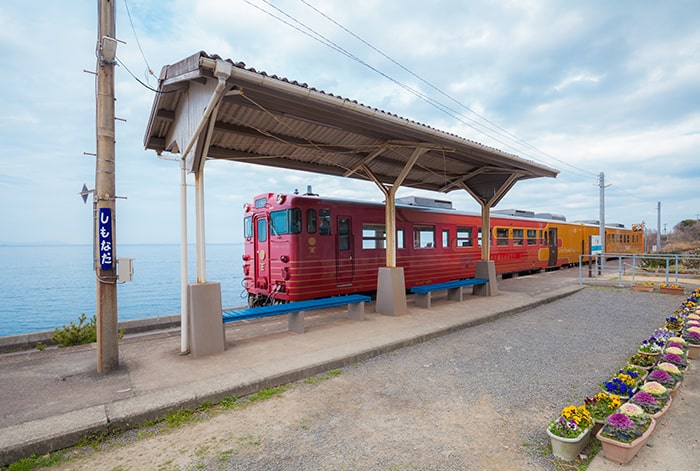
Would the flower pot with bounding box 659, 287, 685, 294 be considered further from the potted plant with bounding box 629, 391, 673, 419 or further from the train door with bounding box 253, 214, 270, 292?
the train door with bounding box 253, 214, 270, 292

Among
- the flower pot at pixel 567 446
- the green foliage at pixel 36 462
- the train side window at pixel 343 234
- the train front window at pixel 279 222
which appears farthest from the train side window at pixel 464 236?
the green foliage at pixel 36 462

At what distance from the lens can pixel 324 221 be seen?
331 inches

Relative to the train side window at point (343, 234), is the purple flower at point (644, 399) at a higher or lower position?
lower

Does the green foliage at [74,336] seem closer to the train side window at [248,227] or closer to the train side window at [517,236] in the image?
the train side window at [248,227]

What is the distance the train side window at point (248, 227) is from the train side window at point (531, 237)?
482 inches

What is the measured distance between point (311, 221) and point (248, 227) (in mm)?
2319

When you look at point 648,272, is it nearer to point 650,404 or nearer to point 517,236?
point 517,236

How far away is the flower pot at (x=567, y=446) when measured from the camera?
2.73 meters

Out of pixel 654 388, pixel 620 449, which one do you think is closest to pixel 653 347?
pixel 654 388

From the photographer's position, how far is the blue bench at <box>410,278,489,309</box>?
8.70 m

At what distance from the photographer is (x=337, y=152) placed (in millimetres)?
7594

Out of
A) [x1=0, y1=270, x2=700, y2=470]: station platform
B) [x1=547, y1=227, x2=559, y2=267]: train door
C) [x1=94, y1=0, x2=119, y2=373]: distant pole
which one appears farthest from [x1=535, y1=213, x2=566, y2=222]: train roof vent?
[x1=94, y1=0, x2=119, y2=373]: distant pole

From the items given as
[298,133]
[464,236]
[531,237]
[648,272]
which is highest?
[298,133]

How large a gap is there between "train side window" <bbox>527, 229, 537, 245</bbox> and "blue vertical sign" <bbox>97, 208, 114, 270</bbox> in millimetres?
15700
